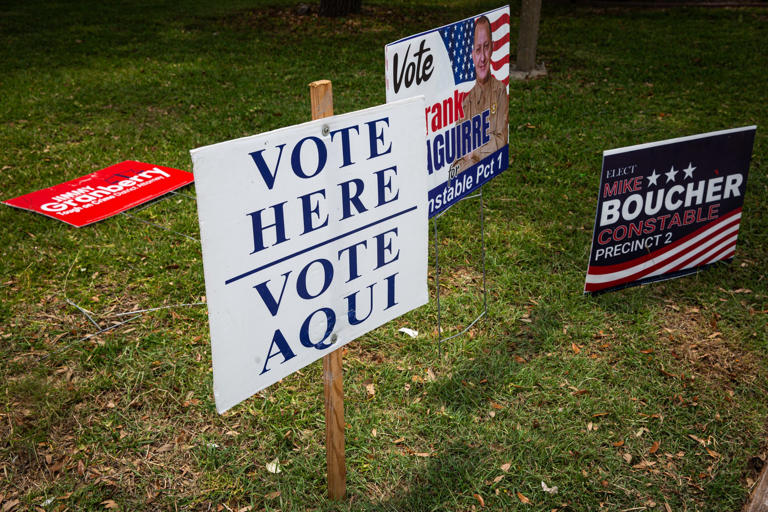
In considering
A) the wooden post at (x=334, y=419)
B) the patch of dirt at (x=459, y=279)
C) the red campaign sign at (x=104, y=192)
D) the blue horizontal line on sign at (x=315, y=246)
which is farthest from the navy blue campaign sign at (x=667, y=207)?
the red campaign sign at (x=104, y=192)

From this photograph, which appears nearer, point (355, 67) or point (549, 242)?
point (549, 242)

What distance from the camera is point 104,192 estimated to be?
17.7 ft

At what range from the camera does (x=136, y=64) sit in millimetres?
9516

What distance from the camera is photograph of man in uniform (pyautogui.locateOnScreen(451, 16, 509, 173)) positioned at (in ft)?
10.9

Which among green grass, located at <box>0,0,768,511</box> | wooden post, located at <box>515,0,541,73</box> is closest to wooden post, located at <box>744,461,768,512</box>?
green grass, located at <box>0,0,768,511</box>

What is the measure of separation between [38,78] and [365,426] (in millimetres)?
8196

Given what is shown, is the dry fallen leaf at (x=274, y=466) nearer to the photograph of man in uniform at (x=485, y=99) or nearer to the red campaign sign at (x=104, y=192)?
the photograph of man in uniform at (x=485, y=99)

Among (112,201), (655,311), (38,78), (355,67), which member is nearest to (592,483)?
(655,311)

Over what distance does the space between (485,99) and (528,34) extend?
5.65 meters

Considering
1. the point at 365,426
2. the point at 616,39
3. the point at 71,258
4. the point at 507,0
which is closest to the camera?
the point at 365,426

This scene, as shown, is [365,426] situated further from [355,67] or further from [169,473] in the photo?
[355,67]

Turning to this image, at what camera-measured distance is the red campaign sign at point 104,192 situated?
16.5 ft

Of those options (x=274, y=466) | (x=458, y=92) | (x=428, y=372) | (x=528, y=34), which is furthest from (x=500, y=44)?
(x=528, y=34)

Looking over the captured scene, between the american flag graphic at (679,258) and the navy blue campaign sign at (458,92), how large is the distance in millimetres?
1066
